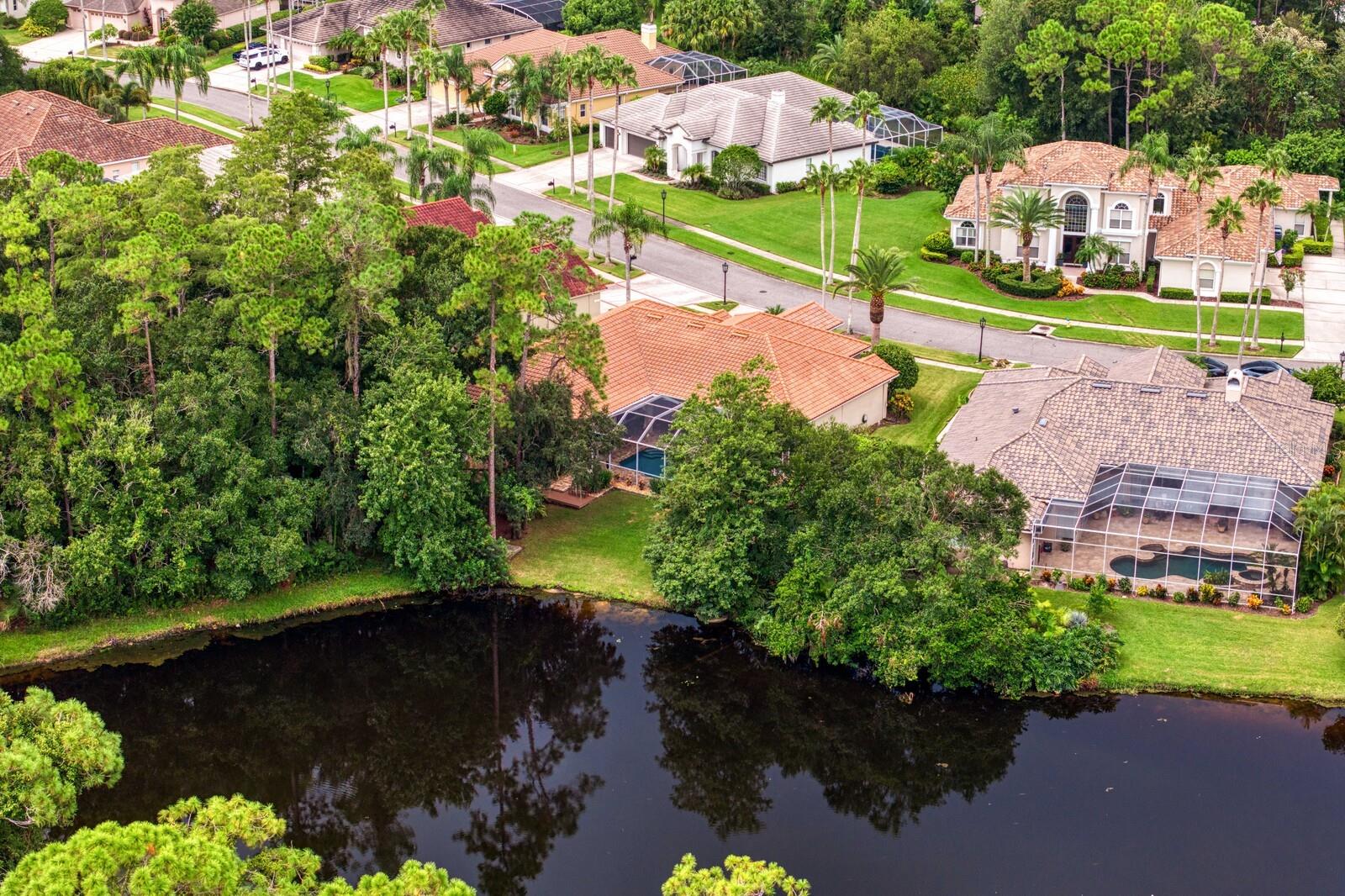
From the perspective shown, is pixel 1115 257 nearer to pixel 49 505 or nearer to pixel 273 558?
pixel 273 558

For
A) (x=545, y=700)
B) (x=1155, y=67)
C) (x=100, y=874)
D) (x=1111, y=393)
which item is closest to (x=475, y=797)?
(x=545, y=700)

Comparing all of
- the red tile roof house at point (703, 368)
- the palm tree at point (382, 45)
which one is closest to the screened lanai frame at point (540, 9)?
the palm tree at point (382, 45)

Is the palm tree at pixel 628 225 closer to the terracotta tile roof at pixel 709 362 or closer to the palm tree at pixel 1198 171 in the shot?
the terracotta tile roof at pixel 709 362

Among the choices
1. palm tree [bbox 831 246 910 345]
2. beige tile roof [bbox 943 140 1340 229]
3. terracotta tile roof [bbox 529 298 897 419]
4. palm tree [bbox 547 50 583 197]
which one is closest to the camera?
terracotta tile roof [bbox 529 298 897 419]

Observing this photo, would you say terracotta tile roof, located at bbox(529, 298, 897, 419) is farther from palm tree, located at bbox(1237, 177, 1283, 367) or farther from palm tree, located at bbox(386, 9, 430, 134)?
palm tree, located at bbox(386, 9, 430, 134)

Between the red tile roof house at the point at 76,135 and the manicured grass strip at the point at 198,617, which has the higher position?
the red tile roof house at the point at 76,135

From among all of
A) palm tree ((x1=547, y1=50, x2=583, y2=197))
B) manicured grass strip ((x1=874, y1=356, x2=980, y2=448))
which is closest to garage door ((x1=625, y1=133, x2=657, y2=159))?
palm tree ((x1=547, y1=50, x2=583, y2=197))
